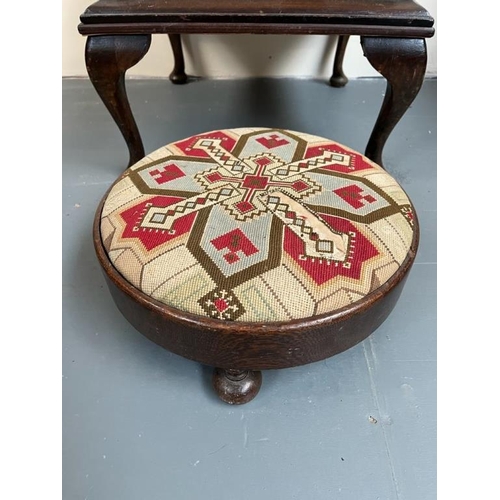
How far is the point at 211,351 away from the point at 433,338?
62cm

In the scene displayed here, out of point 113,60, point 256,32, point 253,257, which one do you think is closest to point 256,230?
point 253,257

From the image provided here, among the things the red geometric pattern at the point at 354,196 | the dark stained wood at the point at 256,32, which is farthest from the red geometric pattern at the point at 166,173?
the red geometric pattern at the point at 354,196

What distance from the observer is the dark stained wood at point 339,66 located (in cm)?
197

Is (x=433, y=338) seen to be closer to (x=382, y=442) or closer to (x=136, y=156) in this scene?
(x=382, y=442)

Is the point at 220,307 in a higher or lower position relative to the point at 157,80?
higher

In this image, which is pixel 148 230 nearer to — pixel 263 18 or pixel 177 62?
pixel 263 18

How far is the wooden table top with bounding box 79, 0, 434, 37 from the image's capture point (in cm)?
124

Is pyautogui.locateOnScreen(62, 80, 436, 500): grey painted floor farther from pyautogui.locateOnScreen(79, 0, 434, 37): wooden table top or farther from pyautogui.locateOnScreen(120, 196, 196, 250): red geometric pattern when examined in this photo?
pyautogui.locateOnScreen(79, 0, 434, 37): wooden table top

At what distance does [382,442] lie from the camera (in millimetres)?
1030

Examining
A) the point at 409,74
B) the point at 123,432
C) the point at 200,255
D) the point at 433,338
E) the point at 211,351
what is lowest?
the point at 123,432

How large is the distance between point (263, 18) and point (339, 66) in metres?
0.91

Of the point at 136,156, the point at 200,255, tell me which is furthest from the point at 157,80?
the point at 200,255

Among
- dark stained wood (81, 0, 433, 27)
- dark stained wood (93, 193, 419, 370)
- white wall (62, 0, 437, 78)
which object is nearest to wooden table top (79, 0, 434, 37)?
dark stained wood (81, 0, 433, 27)

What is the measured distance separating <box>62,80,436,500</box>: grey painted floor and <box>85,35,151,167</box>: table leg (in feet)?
1.27
